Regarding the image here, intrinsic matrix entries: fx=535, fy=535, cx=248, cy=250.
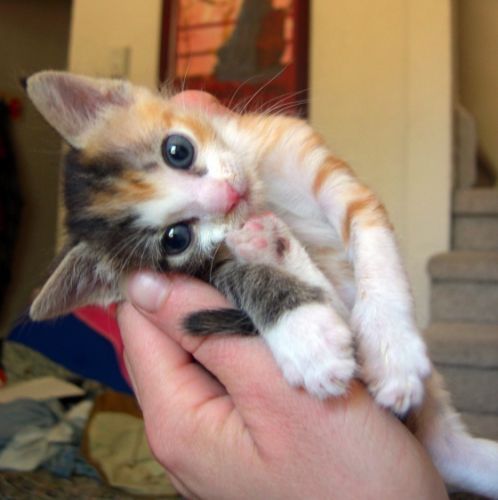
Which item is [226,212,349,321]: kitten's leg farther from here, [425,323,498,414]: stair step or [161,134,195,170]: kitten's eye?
[425,323,498,414]: stair step

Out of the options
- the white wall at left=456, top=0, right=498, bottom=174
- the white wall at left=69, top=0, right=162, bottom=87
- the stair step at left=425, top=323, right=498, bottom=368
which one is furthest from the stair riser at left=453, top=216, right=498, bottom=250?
the white wall at left=69, top=0, right=162, bottom=87

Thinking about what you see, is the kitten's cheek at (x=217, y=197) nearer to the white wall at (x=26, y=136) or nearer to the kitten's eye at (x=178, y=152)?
the kitten's eye at (x=178, y=152)

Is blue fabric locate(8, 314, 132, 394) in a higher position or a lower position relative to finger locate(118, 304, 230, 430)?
lower

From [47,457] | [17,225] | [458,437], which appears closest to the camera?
[458,437]

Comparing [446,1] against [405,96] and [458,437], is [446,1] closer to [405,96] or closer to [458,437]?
[405,96]

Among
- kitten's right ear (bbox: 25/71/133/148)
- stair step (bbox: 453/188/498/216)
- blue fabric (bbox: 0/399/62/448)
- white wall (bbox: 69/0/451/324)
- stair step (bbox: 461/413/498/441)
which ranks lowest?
blue fabric (bbox: 0/399/62/448)

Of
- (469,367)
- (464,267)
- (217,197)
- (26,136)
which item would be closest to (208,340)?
(217,197)

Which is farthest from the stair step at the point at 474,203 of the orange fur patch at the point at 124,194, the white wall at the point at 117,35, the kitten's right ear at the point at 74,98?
the orange fur patch at the point at 124,194

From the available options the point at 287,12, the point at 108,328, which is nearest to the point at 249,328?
the point at 108,328

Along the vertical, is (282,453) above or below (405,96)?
below
